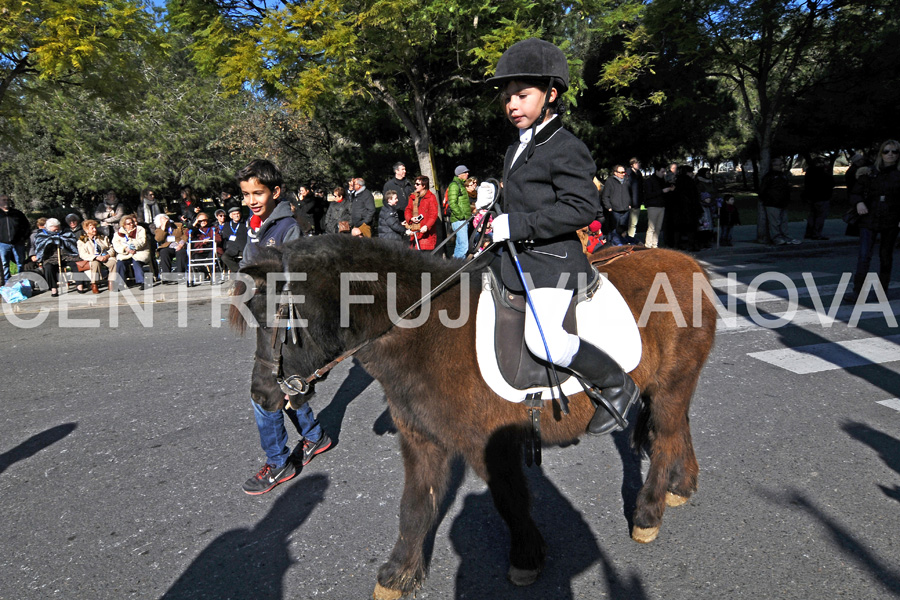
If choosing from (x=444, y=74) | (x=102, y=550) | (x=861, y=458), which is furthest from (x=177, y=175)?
(x=861, y=458)

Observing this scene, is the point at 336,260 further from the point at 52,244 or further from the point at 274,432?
the point at 52,244

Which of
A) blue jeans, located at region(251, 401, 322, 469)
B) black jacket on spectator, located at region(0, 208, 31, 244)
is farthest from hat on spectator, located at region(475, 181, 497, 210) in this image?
black jacket on spectator, located at region(0, 208, 31, 244)

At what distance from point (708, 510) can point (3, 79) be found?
13696 millimetres

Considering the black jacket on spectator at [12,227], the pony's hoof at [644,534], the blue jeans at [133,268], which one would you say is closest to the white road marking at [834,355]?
the pony's hoof at [644,534]

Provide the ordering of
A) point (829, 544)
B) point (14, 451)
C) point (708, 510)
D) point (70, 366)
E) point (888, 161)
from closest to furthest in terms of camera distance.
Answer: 1. point (829, 544)
2. point (708, 510)
3. point (14, 451)
4. point (70, 366)
5. point (888, 161)

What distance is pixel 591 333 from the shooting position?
114 inches

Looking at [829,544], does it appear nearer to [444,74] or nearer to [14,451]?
[14,451]

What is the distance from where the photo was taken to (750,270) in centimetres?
1108

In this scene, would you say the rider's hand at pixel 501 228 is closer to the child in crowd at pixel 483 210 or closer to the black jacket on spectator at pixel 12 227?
the child in crowd at pixel 483 210

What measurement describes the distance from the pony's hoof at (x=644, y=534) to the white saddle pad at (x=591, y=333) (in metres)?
0.91

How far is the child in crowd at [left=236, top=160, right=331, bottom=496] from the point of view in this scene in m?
3.50

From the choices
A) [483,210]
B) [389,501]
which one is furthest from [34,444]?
[483,210]

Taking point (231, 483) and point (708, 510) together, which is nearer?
point (708, 510)

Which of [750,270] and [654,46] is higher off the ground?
[654,46]
